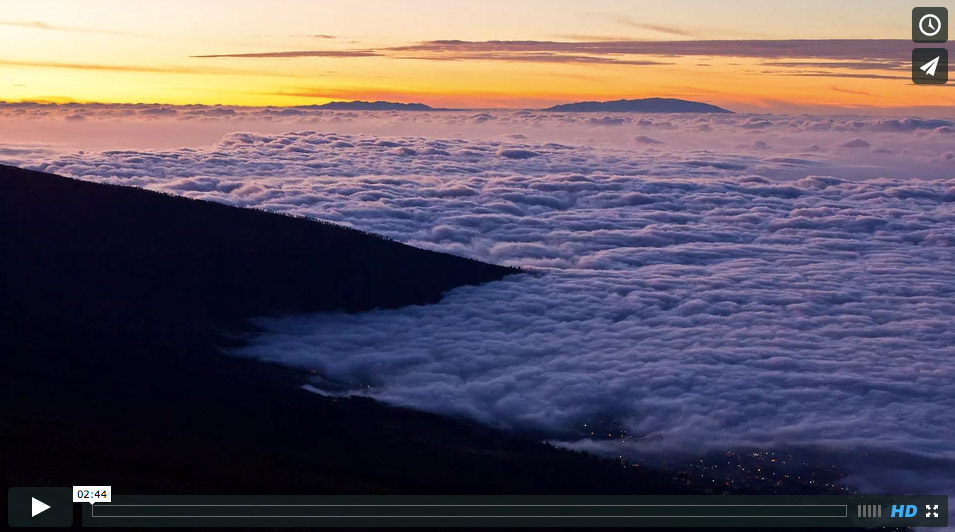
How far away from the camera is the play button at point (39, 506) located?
2062 cm

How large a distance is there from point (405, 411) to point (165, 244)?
4462 cm

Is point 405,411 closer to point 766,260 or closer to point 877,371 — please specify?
point 877,371

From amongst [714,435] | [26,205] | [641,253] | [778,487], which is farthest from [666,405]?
[641,253]

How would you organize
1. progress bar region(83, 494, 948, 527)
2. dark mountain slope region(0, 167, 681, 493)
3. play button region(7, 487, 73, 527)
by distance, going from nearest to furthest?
play button region(7, 487, 73, 527), progress bar region(83, 494, 948, 527), dark mountain slope region(0, 167, 681, 493)

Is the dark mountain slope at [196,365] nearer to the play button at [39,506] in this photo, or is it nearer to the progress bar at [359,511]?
the progress bar at [359,511]

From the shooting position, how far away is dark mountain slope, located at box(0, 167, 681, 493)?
144ft

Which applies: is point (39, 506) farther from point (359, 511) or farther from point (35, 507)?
point (359, 511)
